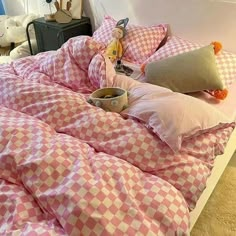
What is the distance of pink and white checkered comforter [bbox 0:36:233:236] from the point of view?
2.86 feet

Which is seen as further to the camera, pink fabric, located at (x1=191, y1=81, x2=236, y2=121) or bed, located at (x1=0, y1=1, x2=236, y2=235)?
pink fabric, located at (x1=191, y1=81, x2=236, y2=121)

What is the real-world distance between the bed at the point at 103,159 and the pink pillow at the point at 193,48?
0.26 metres

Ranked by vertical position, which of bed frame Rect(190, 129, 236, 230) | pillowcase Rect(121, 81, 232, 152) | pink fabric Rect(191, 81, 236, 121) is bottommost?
bed frame Rect(190, 129, 236, 230)

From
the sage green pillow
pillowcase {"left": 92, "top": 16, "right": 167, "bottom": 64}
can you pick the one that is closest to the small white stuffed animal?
pillowcase {"left": 92, "top": 16, "right": 167, "bottom": 64}

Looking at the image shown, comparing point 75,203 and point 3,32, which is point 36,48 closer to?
point 3,32

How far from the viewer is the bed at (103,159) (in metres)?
0.88

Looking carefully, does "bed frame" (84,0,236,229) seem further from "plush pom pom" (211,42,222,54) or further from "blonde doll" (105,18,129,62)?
"blonde doll" (105,18,129,62)

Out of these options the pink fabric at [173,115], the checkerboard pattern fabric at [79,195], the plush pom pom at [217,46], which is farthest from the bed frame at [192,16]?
the checkerboard pattern fabric at [79,195]

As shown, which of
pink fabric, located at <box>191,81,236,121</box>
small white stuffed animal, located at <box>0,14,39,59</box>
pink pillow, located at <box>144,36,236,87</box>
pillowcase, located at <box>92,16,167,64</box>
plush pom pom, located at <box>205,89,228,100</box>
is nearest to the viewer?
pink fabric, located at <box>191,81,236,121</box>

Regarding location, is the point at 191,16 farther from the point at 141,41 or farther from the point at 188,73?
the point at 188,73

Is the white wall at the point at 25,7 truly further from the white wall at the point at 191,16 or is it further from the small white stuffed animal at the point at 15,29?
the white wall at the point at 191,16

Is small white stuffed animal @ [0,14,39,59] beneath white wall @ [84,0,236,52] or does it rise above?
beneath

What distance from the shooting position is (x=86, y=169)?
993 mm

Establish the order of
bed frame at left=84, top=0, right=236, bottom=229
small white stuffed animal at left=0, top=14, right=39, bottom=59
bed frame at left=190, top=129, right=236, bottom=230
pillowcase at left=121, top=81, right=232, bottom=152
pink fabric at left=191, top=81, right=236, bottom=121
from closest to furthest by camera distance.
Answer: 1. pillowcase at left=121, top=81, right=232, bottom=152
2. bed frame at left=190, top=129, right=236, bottom=230
3. pink fabric at left=191, top=81, right=236, bottom=121
4. bed frame at left=84, top=0, right=236, bottom=229
5. small white stuffed animal at left=0, top=14, right=39, bottom=59
